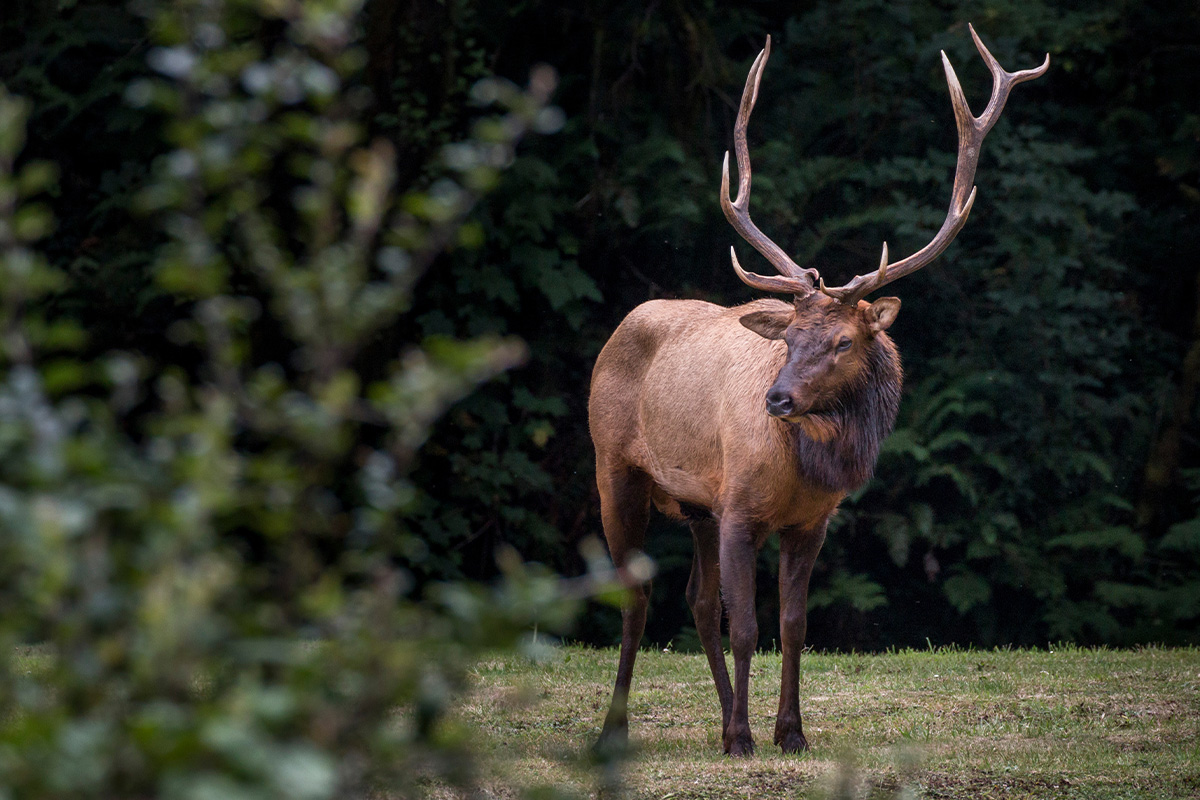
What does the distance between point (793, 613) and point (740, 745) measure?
2.30 feet

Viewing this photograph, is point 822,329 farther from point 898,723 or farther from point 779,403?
point 898,723

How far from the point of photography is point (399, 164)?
1070 cm

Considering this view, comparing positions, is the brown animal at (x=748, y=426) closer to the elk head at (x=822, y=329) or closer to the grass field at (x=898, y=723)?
the elk head at (x=822, y=329)

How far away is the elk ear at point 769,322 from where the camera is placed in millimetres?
6059

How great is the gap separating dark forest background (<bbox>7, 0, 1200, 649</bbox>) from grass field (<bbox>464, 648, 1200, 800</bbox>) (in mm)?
2253

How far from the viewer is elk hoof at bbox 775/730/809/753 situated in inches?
229

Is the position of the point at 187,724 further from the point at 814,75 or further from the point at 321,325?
the point at 814,75

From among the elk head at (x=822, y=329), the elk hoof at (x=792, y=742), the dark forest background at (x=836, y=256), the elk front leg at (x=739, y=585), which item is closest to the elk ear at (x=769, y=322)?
the elk head at (x=822, y=329)

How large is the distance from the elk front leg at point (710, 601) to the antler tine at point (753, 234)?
4.11ft

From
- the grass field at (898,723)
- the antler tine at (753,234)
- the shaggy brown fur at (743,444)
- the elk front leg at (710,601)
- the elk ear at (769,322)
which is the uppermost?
the antler tine at (753,234)

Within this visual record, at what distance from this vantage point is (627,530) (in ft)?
21.8

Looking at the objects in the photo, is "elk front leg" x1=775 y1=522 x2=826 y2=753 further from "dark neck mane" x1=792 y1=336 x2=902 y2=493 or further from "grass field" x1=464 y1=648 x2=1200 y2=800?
"dark neck mane" x1=792 y1=336 x2=902 y2=493

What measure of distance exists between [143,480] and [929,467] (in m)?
9.80

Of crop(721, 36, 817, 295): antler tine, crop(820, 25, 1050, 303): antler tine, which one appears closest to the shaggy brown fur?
crop(721, 36, 817, 295): antler tine
